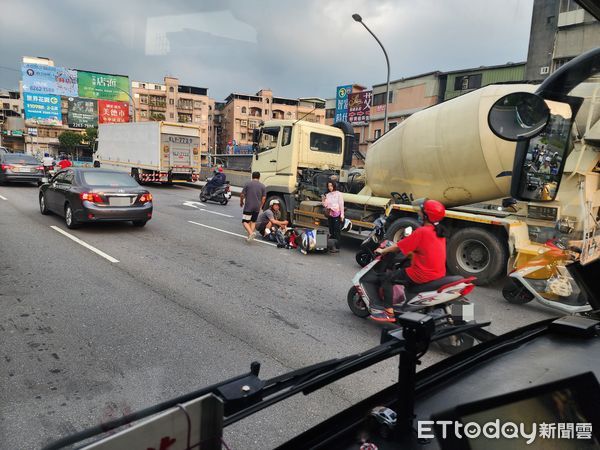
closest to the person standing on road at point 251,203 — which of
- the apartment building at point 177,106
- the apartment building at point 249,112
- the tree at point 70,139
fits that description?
the apartment building at point 177,106

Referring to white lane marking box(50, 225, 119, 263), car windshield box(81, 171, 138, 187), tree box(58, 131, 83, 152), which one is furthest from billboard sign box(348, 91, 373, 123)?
tree box(58, 131, 83, 152)

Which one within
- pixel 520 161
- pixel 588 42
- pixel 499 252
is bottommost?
pixel 499 252

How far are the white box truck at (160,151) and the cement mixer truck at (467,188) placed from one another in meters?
13.9

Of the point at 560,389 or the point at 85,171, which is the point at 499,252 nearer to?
the point at 560,389

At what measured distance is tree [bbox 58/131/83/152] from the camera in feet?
223

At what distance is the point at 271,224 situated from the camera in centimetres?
979

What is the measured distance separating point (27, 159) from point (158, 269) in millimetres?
15614

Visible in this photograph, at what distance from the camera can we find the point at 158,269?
21.4ft

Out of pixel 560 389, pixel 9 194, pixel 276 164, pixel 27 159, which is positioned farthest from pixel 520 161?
pixel 27 159

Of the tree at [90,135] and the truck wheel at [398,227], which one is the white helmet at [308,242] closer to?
the truck wheel at [398,227]

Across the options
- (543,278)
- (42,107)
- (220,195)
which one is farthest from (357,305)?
(42,107)

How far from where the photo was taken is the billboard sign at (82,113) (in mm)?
47438

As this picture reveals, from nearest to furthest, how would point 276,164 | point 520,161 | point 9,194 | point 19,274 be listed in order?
point 520,161, point 19,274, point 276,164, point 9,194

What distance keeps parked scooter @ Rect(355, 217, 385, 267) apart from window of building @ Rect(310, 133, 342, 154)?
3536mm
